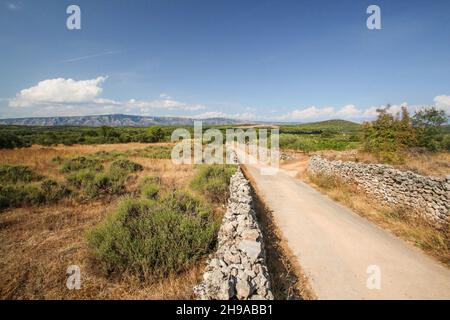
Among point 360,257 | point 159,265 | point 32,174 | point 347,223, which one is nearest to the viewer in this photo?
point 159,265

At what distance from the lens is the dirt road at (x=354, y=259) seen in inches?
163

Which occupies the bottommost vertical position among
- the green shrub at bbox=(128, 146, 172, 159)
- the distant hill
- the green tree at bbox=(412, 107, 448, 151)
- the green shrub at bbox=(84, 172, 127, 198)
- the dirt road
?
the dirt road

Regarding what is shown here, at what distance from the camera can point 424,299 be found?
389 centimetres

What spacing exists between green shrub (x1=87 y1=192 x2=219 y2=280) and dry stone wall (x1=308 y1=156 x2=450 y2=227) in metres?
6.75

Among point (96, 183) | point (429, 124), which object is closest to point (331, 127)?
point (429, 124)

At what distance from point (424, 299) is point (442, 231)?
3.38 metres

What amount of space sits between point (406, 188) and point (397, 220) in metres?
1.28

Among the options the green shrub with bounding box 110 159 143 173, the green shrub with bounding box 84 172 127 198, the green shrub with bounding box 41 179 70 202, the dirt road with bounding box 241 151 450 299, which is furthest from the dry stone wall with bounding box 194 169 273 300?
the green shrub with bounding box 110 159 143 173

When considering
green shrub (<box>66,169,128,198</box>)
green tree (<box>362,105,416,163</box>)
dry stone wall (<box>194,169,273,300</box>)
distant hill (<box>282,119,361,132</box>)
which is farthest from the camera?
distant hill (<box>282,119,361,132</box>)

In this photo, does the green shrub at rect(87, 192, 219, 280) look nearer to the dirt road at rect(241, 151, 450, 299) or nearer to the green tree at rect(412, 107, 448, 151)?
the dirt road at rect(241, 151, 450, 299)

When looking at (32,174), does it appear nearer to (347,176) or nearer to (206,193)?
(206,193)

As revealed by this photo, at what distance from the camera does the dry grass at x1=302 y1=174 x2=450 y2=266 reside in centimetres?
557

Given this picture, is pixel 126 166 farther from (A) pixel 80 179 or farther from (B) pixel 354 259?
(B) pixel 354 259
